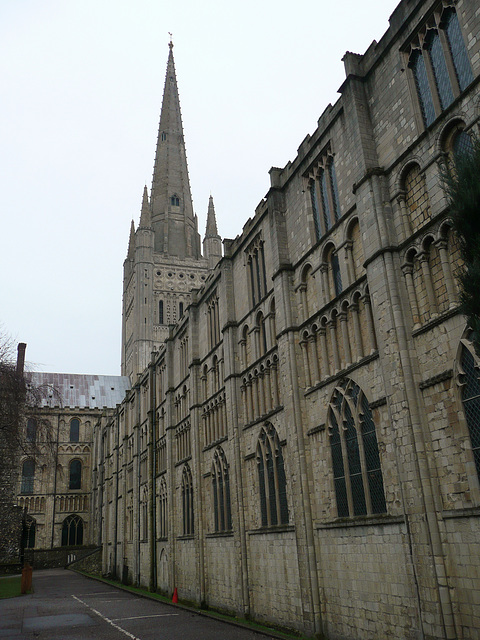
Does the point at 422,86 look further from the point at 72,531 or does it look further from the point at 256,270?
the point at 72,531

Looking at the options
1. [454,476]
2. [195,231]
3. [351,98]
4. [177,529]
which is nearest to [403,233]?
[351,98]

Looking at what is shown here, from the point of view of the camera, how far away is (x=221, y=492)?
2578 cm

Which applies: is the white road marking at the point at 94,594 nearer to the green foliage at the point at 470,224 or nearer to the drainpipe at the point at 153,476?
the drainpipe at the point at 153,476

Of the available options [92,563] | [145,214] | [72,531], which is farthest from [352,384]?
[145,214]

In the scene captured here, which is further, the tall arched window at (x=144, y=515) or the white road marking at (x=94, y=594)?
the tall arched window at (x=144, y=515)

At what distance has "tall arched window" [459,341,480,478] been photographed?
1176cm

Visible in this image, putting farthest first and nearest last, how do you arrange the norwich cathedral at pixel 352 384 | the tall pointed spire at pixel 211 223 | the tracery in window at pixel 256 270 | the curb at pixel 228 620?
the tall pointed spire at pixel 211 223 < the tracery in window at pixel 256 270 < the curb at pixel 228 620 < the norwich cathedral at pixel 352 384

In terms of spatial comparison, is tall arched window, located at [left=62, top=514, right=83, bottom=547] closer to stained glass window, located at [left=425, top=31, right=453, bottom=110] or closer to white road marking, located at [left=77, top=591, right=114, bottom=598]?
white road marking, located at [left=77, top=591, right=114, bottom=598]

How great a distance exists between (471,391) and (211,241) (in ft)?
291

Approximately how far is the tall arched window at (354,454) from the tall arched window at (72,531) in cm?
6281

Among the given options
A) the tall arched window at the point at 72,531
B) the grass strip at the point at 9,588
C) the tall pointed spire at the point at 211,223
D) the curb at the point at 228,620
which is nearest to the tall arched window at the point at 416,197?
the curb at the point at 228,620

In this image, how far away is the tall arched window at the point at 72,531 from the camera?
7056 cm

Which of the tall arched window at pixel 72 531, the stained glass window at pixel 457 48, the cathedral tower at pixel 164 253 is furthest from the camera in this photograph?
the cathedral tower at pixel 164 253

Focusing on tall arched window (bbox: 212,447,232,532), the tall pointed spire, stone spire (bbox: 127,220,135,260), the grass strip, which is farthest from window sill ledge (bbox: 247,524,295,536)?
stone spire (bbox: 127,220,135,260)
